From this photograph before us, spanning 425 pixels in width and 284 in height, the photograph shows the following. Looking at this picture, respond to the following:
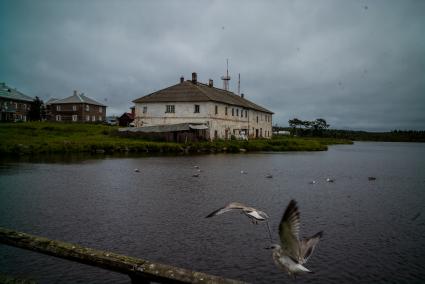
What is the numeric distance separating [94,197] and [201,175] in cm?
897

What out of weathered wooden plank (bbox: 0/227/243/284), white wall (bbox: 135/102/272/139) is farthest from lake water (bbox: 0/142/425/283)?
white wall (bbox: 135/102/272/139)

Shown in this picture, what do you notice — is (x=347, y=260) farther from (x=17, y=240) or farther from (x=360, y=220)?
(x=17, y=240)

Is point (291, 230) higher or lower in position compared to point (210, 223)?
higher

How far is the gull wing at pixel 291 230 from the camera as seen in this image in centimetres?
432

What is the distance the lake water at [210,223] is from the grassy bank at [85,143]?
57.6ft

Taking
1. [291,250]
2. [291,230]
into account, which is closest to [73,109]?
[291,250]

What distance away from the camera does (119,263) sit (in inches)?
141

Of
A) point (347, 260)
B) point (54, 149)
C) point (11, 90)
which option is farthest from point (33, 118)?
point (347, 260)

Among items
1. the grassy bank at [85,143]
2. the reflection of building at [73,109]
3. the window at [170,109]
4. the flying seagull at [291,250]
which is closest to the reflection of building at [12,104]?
the reflection of building at [73,109]

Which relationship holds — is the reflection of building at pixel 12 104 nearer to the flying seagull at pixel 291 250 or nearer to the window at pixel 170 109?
the window at pixel 170 109

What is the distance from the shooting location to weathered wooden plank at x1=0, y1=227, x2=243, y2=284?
128 inches

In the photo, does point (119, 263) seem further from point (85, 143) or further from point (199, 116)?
point (199, 116)

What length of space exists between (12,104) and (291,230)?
8985 cm

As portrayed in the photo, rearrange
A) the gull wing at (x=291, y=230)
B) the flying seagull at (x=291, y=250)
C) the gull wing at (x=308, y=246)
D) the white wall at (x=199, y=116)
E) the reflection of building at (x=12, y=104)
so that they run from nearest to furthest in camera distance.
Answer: the gull wing at (x=291, y=230) → the flying seagull at (x=291, y=250) → the gull wing at (x=308, y=246) → the white wall at (x=199, y=116) → the reflection of building at (x=12, y=104)
